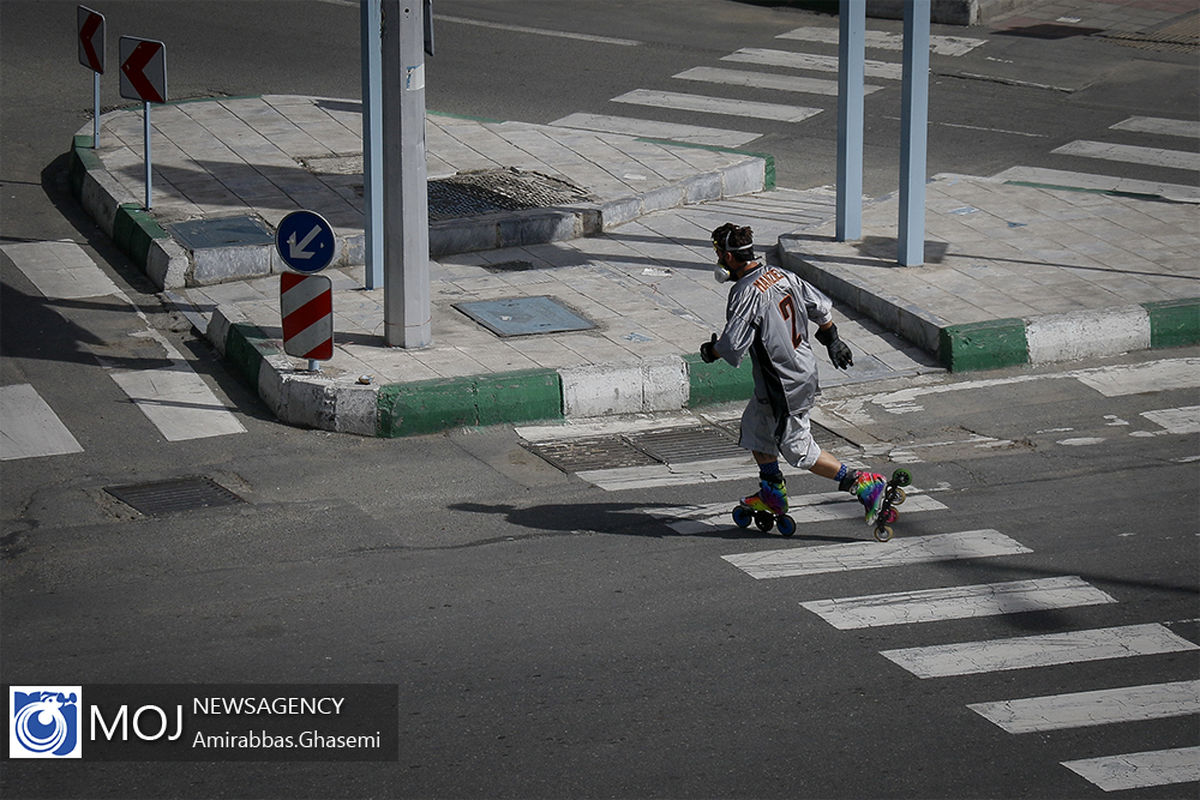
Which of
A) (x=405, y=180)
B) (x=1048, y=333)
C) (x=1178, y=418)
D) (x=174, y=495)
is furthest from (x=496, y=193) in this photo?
(x=1178, y=418)

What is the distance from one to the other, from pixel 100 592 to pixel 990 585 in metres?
4.27

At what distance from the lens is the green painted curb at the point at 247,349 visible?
10.7 meters

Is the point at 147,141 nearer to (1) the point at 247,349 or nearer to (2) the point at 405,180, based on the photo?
(1) the point at 247,349

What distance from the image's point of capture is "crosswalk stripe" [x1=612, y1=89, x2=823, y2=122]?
59.6 feet

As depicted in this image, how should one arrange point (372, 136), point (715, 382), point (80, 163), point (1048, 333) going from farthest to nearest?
point (80, 163)
point (372, 136)
point (1048, 333)
point (715, 382)

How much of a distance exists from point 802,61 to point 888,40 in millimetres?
1646

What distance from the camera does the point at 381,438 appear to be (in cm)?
997

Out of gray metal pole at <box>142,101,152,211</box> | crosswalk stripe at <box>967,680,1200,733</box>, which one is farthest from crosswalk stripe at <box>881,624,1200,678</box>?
gray metal pole at <box>142,101,152,211</box>

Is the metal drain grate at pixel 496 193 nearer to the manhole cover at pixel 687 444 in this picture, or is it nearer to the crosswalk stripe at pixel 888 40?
the manhole cover at pixel 687 444

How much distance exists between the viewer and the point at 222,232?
1314 cm

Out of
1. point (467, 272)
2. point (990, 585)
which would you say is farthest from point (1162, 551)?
point (467, 272)

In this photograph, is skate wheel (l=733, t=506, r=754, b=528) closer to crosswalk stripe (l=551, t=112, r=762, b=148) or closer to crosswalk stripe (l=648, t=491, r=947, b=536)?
crosswalk stripe (l=648, t=491, r=947, b=536)

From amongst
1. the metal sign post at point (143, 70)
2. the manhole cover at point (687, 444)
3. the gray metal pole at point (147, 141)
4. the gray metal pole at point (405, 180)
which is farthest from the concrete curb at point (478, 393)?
the gray metal pole at point (147, 141)

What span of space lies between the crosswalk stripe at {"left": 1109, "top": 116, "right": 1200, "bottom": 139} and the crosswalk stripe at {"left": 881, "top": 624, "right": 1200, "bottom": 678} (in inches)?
455
